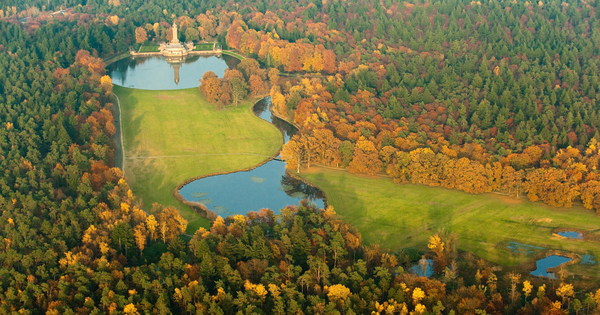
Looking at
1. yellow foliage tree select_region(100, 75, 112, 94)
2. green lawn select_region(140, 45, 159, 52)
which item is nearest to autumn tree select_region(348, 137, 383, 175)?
yellow foliage tree select_region(100, 75, 112, 94)

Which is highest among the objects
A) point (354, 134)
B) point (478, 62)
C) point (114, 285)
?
point (478, 62)

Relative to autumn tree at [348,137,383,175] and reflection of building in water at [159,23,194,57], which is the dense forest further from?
reflection of building in water at [159,23,194,57]

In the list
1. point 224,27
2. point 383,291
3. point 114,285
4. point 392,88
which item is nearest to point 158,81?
point 224,27

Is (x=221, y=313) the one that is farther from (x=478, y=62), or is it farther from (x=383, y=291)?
(x=478, y=62)

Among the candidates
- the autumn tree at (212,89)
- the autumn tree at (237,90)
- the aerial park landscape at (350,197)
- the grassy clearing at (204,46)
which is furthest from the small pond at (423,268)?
the grassy clearing at (204,46)

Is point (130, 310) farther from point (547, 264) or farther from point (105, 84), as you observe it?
point (105, 84)

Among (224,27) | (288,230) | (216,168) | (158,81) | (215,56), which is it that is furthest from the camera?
(224,27)

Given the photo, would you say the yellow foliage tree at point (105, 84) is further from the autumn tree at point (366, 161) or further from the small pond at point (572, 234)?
the small pond at point (572, 234)
